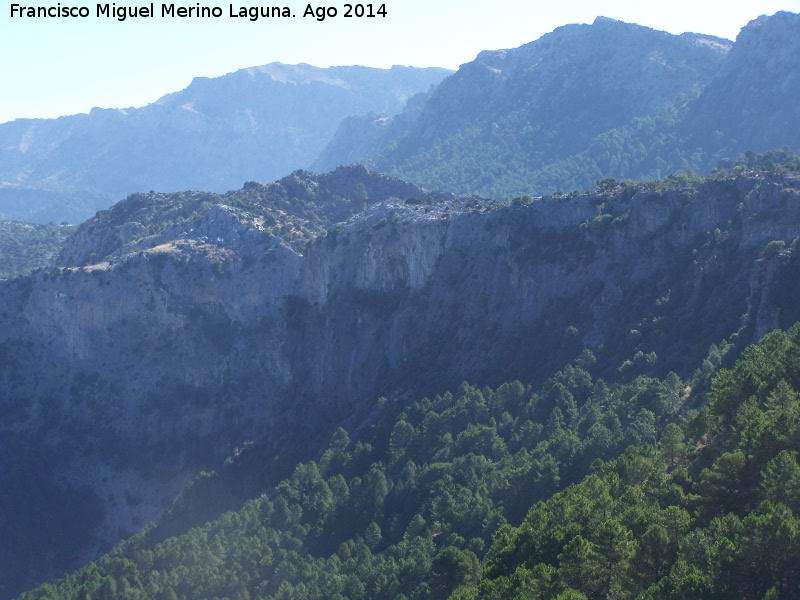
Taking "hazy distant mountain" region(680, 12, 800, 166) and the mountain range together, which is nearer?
the mountain range

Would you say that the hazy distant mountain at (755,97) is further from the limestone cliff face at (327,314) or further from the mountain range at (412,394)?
the limestone cliff face at (327,314)

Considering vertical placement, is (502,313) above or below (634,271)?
below

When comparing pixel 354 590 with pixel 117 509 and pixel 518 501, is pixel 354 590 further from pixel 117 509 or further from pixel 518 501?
pixel 117 509

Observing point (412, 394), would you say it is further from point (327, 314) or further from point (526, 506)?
point (526, 506)

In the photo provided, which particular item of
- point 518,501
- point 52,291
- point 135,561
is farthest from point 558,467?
point 52,291

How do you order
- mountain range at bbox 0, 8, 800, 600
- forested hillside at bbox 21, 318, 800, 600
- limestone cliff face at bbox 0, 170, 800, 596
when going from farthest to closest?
1. limestone cliff face at bbox 0, 170, 800, 596
2. mountain range at bbox 0, 8, 800, 600
3. forested hillside at bbox 21, 318, 800, 600

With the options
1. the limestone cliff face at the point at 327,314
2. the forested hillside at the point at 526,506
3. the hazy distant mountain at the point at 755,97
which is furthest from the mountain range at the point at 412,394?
the hazy distant mountain at the point at 755,97

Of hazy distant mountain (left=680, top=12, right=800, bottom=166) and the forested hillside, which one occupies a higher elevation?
hazy distant mountain (left=680, top=12, right=800, bottom=166)

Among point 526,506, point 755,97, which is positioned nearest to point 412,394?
point 526,506

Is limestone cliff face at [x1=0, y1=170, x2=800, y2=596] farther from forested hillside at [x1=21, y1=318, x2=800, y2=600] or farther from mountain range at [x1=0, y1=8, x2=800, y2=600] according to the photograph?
forested hillside at [x1=21, y1=318, x2=800, y2=600]

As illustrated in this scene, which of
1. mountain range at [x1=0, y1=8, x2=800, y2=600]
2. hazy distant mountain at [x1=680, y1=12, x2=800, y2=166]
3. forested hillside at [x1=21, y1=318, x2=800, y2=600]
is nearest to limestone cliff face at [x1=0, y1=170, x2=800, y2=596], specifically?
mountain range at [x1=0, y1=8, x2=800, y2=600]
